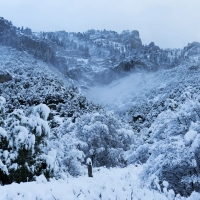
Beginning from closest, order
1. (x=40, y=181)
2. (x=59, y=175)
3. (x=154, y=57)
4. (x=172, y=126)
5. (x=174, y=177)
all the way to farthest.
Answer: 1. (x=40, y=181)
2. (x=174, y=177)
3. (x=172, y=126)
4. (x=59, y=175)
5. (x=154, y=57)

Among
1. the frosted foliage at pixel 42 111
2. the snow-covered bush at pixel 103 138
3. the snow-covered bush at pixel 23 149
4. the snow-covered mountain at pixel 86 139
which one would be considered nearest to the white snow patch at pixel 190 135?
the snow-covered mountain at pixel 86 139

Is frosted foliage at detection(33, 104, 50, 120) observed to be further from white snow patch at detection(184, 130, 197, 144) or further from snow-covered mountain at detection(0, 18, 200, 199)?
white snow patch at detection(184, 130, 197, 144)

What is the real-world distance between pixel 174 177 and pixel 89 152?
15064 millimetres

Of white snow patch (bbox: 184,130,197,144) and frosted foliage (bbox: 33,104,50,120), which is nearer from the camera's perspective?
white snow patch (bbox: 184,130,197,144)

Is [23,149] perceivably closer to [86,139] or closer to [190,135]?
[190,135]

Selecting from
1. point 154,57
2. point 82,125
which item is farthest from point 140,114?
point 154,57

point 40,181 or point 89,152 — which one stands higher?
point 40,181

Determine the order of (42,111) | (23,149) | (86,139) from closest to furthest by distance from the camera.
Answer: (23,149)
(42,111)
(86,139)

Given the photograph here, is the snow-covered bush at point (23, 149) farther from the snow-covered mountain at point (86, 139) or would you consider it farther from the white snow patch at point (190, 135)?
the white snow patch at point (190, 135)

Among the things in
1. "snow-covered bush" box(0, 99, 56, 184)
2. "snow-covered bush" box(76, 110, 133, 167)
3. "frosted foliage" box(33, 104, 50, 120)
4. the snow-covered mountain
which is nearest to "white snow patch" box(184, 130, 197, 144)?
the snow-covered mountain

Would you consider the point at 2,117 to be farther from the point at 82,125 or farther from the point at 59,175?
the point at 82,125

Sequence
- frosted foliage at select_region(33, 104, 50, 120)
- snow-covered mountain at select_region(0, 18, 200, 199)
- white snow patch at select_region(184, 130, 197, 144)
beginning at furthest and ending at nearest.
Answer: frosted foliage at select_region(33, 104, 50, 120)
snow-covered mountain at select_region(0, 18, 200, 199)
white snow patch at select_region(184, 130, 197, 144)

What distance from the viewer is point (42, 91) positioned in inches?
2712

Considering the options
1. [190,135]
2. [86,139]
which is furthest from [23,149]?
[86,139]
